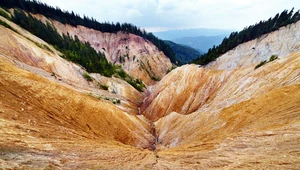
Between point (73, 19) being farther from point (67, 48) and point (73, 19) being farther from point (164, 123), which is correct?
point (164, 123)

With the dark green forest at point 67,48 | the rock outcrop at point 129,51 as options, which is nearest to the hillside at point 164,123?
the dark green forest at point 67,48

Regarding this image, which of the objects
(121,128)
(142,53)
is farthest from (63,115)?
(142,53)

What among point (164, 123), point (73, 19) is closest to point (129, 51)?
point (73, 19)

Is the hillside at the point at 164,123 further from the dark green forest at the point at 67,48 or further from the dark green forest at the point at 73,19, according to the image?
the dark green forest at the point at 73,19

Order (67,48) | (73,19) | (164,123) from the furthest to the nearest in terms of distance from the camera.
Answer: (73,19) < (67,48) < (164,123)

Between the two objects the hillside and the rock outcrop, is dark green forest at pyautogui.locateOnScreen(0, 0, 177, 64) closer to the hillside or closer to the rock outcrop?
the rock outcrop

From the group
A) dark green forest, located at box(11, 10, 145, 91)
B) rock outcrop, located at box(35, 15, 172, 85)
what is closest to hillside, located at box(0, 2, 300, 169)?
dark green forest, located at box(11, 10, 145, 91)
